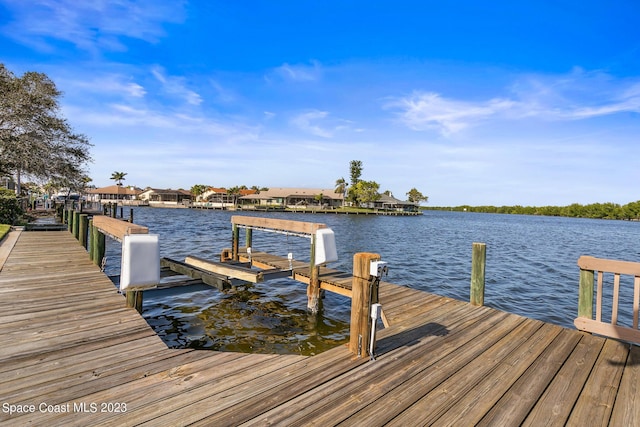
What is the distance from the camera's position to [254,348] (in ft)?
20.3

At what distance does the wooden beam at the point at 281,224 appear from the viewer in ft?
25.2

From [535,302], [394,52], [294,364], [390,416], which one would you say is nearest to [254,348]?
[294,364]

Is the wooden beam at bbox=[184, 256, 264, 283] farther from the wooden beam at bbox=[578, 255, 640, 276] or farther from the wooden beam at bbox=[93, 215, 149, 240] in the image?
the wooden beam at bbox=[578, 255, 640, 276]

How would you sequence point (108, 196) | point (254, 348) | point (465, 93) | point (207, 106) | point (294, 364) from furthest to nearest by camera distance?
1. point (108, 196)
2. point (207, 106)
3. point (465, 93)
4. point (254, 348)
5. point (294, 364)

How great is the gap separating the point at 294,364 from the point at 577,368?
3.41 metres

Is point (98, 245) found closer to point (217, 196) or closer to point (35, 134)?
point (35, 134)

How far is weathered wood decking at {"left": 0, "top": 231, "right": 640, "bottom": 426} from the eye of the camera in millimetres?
2723

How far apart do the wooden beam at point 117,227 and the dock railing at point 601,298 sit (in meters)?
6.52

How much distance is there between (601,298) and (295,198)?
323ft

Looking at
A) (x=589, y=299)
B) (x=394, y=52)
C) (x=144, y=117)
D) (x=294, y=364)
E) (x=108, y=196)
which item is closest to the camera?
(x=294, y=364)

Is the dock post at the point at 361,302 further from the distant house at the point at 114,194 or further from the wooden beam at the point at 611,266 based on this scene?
the distant house at the point at 114,194

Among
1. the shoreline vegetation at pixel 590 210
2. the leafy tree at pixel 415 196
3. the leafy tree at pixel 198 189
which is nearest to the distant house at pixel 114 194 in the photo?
the leafy tree at pixel 198 189

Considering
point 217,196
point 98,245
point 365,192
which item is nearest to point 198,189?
point 217,196

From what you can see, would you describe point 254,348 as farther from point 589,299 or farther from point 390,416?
point 589,299
